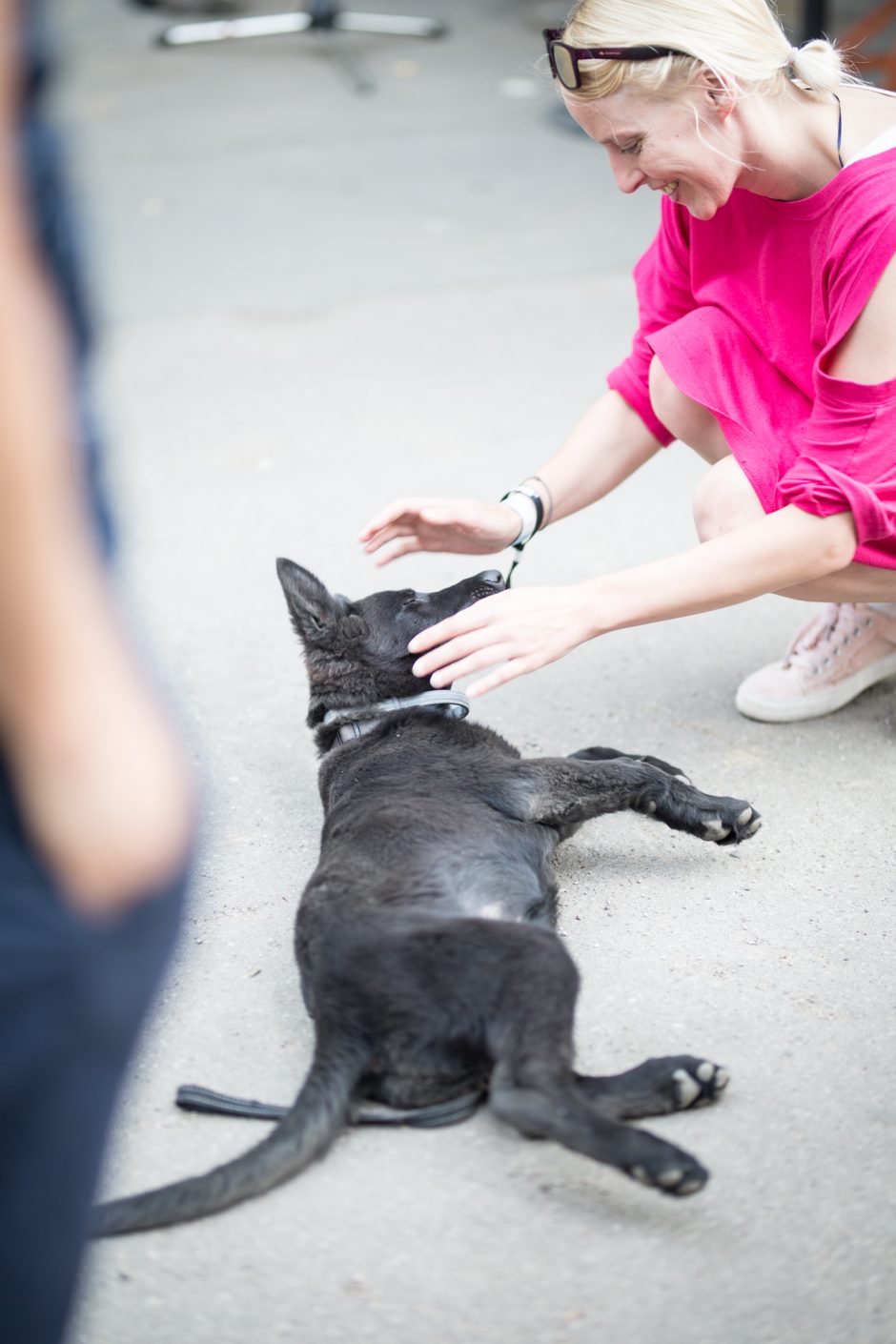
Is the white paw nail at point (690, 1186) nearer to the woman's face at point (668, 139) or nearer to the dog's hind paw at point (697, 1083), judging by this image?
the dog's hind paw at point (697, 1083)

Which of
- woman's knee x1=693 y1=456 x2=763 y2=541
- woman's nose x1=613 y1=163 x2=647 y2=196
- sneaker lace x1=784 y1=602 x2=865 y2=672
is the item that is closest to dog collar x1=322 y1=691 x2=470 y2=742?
woman's knee x1=693 y1=456 x2=763 y2=541

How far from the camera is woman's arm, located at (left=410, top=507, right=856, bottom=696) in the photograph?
2.35 m

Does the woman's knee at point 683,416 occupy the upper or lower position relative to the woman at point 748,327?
lower

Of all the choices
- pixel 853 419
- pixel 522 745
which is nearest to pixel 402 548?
pixel 522 745

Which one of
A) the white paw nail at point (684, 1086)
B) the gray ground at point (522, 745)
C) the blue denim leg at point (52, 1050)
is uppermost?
the blue denim leg at point (52, 1050)

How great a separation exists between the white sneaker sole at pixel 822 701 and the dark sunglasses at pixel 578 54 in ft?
4.74

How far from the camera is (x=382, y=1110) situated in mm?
2076

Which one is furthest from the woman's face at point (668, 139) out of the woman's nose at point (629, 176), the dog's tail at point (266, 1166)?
the dog's tail at point (266, 1166)

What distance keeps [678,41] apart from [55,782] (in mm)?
1963

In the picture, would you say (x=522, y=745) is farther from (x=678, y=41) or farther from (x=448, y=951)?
(x=678, y=41)

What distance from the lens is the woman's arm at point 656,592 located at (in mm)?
2348

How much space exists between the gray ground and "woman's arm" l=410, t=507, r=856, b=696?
56 cm

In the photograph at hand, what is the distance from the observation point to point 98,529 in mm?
1058

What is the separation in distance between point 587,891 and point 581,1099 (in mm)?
790
